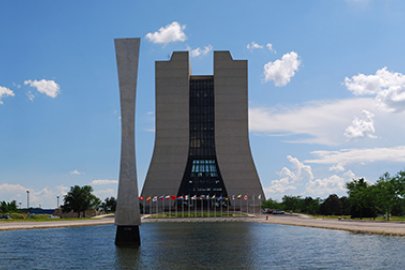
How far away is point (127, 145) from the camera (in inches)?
1464

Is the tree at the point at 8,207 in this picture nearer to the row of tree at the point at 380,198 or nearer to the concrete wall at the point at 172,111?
the concrete wall at the point at 172,111

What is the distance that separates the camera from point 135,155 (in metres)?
37.3

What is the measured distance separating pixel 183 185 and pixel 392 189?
5786 cm

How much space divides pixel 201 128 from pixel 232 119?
295 inches

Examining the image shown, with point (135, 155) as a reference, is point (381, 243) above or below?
below

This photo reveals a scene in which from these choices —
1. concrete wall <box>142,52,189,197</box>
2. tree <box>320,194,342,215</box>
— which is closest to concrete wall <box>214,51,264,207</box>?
concrete wall <box>142,52,189,197</box>

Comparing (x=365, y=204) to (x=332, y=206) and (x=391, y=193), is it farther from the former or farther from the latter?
(x=332, y=206)

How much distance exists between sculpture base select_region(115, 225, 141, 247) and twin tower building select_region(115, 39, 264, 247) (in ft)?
280

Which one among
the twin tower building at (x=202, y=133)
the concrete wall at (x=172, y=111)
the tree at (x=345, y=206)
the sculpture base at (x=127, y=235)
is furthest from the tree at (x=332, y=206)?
the sculpture base at (x=127, y=235)

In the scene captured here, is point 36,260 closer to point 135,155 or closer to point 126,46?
point 135,155

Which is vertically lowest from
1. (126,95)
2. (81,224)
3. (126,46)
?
(81,224)

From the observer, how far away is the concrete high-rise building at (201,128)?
412ft

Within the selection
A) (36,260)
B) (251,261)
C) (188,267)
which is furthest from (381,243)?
(36,260)

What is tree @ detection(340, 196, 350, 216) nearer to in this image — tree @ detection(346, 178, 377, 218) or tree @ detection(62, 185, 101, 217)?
tree @ detection(346, 178, 377, 218)
